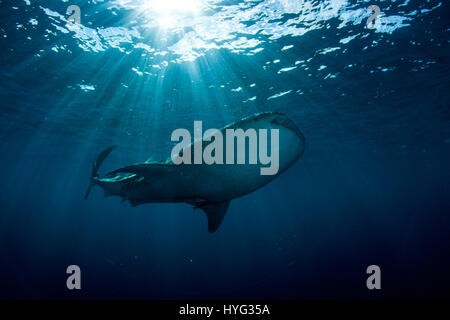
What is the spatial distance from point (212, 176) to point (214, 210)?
132cm

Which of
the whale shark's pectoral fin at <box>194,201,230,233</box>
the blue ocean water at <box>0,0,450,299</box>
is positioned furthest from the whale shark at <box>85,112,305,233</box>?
the blue ocean water at <box>0,0,450,299</box>

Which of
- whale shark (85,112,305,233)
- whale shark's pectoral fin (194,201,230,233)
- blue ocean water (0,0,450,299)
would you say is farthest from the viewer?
blue ocean water (0,0,450,299)

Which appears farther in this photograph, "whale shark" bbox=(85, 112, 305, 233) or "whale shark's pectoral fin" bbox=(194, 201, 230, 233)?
"whale shark's pectoral fin" bbox=(194, 201, 230, 233)

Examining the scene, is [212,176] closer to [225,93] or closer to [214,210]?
[214,210]

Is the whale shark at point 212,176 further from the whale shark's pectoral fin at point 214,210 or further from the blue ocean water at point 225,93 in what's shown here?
the blue ocean water at point 225,93

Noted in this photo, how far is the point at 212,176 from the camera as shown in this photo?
3.41m

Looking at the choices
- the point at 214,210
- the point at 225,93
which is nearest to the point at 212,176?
the point at 214,210

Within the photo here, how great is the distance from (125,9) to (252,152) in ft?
31.4

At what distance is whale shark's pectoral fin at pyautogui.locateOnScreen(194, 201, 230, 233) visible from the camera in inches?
169

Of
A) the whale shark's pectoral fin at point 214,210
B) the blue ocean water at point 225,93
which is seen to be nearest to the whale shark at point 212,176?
the whale shark's pectoral fin at point 214,210

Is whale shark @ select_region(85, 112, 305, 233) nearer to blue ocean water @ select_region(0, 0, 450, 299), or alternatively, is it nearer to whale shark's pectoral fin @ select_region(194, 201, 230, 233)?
whale shark's pectoral fin @ select_region(194, 201, 230, 233)

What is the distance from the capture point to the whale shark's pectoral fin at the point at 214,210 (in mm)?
4297

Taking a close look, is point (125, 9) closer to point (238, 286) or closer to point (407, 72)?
point (407, 72)

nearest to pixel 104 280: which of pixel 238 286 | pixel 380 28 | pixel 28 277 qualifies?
pixel 28 277
